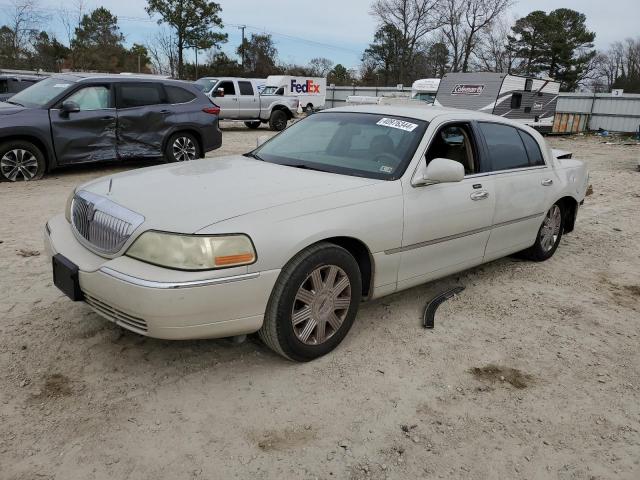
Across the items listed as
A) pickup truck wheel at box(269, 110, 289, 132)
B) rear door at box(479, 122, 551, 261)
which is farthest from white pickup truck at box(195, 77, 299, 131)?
rear door at box(479, 122, 551, 261)

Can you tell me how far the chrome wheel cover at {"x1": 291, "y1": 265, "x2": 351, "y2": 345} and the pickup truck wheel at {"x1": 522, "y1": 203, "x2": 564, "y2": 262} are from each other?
8.98ft

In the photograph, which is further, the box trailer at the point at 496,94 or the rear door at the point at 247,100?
the rear door at the point at 247,100

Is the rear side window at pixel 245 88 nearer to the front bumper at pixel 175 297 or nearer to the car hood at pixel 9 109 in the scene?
the car hood at pixel 9 109

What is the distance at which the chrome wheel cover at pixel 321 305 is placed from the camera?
10.1 ft

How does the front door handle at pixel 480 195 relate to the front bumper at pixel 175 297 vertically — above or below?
above

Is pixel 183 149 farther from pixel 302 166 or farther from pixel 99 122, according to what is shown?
pixel 302 166

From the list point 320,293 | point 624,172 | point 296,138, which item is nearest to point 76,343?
point 320,293

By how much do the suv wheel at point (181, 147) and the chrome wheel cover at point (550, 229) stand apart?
650 centimetres

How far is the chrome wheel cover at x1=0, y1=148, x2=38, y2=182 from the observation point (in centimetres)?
795

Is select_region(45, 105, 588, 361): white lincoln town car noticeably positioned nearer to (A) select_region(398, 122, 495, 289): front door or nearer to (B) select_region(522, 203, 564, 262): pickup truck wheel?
(A) select_region(398, 122, 495, 289): front door

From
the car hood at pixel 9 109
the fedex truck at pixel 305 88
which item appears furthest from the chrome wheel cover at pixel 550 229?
the fedex truck at pixel 305 88

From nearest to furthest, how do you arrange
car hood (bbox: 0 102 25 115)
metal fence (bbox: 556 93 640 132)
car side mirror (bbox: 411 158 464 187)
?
car side mirror (bbox: 411 158 464 187)
car hood (bbox: 0 102 25 115)
metal fence (bbox: 556 93 640 132)

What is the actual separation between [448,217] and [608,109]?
86.1 ft

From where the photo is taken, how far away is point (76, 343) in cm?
334
